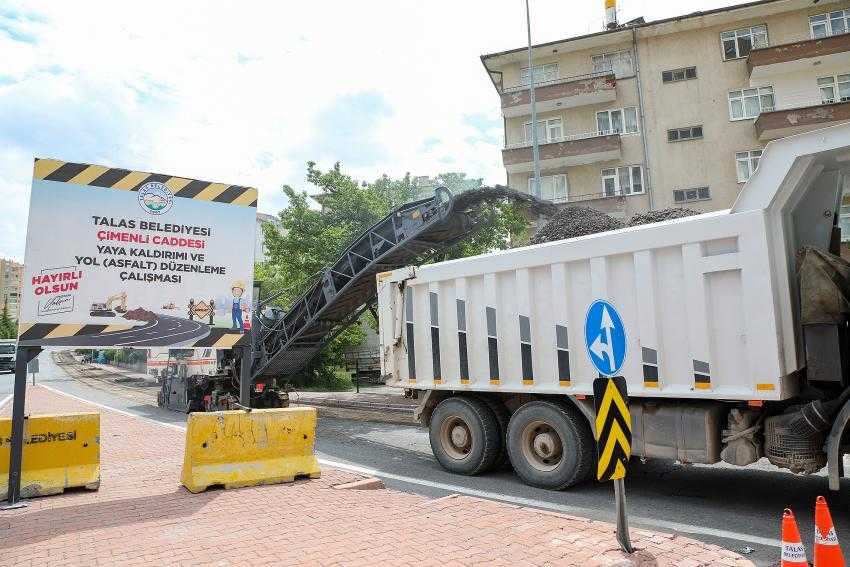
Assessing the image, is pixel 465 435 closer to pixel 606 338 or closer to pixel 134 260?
pixel 606 338

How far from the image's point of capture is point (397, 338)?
28.6 feet

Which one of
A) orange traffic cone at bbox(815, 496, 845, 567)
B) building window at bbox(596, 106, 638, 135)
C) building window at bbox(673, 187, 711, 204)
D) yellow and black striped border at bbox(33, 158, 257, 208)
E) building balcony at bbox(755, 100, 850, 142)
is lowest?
orange traffic cone at bbox(815, 496, 845, 567)

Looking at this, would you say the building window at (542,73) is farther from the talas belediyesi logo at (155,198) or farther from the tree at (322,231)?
the talas belediyesi logo at (155,198)

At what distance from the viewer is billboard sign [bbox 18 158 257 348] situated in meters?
5.71

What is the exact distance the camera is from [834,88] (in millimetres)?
24016

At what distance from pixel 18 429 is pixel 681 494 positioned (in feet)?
23.2

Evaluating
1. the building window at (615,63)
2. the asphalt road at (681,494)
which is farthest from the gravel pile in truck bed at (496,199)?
the building window at (615,63)

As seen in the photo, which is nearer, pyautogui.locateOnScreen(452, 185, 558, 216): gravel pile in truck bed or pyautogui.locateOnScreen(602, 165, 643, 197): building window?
pyautogui.locateOnScreen(452, 185, 558, 216): gravel pile in truck bed

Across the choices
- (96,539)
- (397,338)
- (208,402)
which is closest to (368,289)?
(397,338)

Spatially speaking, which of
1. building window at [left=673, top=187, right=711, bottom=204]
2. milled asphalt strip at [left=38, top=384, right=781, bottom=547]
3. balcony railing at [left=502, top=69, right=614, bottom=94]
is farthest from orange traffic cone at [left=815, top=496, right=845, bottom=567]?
balcony railing at [left=502, top=69, right=614, bottom=94]

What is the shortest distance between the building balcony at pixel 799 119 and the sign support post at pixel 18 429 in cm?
2552

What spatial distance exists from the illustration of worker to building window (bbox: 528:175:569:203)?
22.2 meters

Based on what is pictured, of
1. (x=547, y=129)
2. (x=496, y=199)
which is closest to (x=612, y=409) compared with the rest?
(x=496, y=199)
